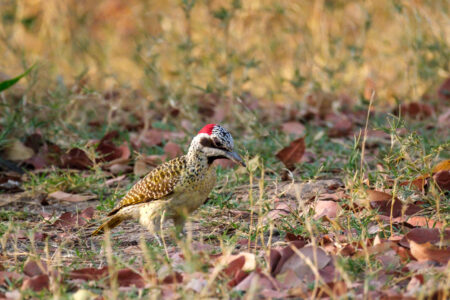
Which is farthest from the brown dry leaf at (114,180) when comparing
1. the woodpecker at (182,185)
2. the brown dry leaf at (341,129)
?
the brown dry leaf at (341,129)

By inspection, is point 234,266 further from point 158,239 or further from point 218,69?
point 218,69

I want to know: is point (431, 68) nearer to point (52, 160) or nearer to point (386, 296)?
point (52, 160)

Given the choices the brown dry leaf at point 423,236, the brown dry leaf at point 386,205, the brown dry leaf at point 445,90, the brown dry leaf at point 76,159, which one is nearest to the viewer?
the brown dry leaf at point 423,236

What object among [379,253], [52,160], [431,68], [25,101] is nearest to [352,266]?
[379,253]

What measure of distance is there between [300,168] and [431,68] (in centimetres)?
319

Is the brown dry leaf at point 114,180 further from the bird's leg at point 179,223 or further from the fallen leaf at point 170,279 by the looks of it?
the fallen leaf at point 170,279

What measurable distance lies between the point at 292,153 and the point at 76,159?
1.93 m

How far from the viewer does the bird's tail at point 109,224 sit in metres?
4.62

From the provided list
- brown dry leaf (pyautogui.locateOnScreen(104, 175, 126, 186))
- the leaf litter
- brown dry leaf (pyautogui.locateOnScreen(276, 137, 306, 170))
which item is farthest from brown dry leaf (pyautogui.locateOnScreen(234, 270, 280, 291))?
brown dry leaf (pyautogui.locateOnScreen(104, 175, 126, 186))

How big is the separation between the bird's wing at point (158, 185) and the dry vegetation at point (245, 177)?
11.1 inches

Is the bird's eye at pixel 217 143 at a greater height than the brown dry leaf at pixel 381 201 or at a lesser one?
greater

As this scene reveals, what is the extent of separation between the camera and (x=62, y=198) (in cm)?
552

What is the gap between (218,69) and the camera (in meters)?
7.55

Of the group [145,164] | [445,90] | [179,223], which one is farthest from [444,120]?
[179,223]
